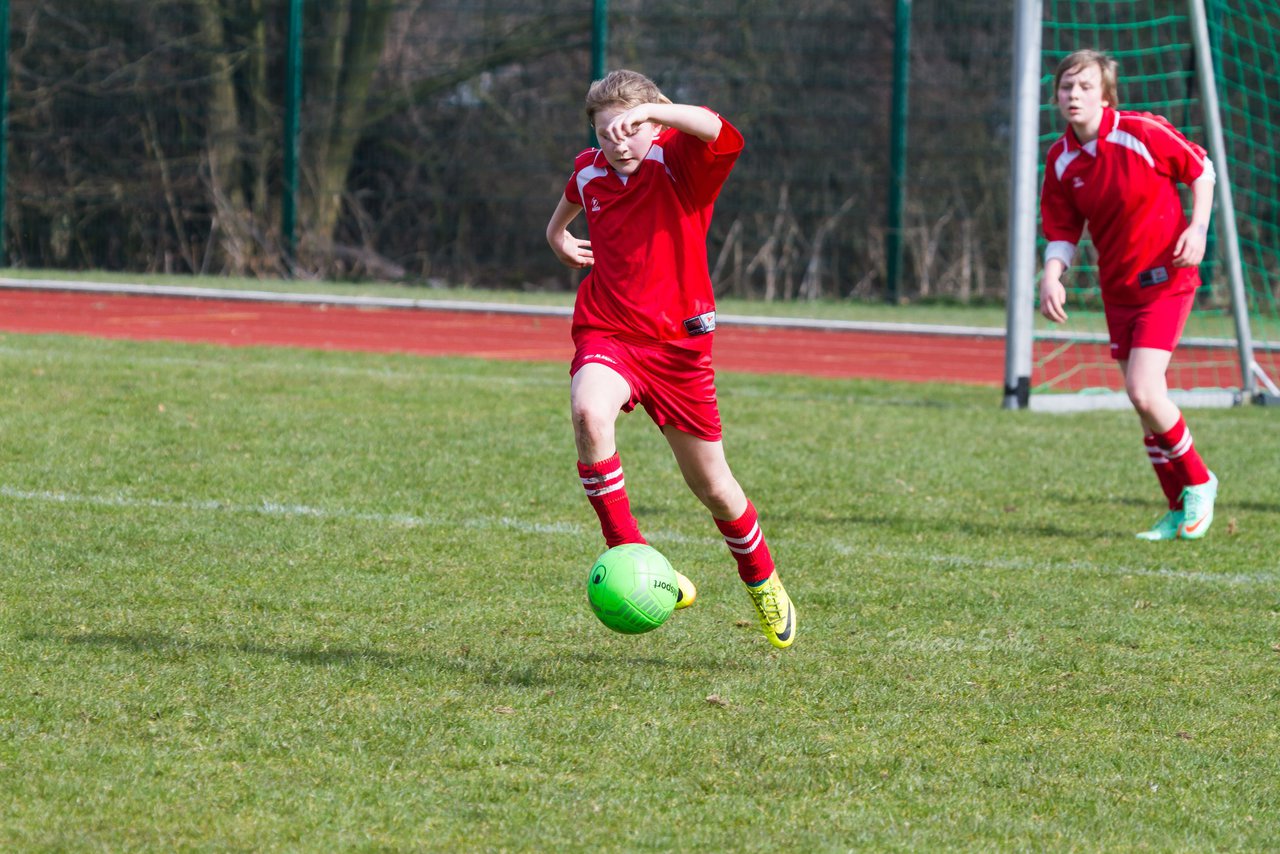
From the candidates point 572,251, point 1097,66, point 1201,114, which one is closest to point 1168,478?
point 1097,66

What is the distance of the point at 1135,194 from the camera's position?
7.20 m

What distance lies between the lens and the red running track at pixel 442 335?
14195 mm

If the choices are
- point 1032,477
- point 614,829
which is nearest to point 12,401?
point 1032,477

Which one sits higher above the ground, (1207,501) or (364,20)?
(364,20)

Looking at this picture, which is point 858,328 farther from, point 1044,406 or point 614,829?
point 614,829

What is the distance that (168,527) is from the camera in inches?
255

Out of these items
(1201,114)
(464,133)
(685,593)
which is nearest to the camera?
(685,593)

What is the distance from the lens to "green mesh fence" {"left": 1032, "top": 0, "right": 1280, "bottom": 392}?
16.0 metres

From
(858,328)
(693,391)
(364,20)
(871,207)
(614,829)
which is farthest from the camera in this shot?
(364,20)

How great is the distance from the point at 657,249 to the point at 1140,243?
302 cm

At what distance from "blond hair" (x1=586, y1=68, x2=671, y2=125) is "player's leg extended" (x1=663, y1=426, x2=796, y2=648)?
960 mm

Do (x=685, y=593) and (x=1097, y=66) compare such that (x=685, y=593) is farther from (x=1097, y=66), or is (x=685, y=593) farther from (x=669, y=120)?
(x=1097, y=66)

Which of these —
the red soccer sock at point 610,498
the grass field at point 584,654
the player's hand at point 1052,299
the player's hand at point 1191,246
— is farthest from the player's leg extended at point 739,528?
the player's hand at point 1191,246

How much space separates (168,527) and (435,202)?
16708 mm
